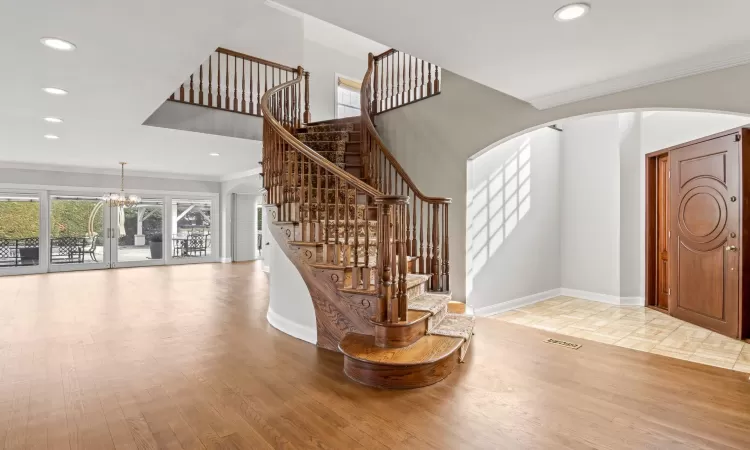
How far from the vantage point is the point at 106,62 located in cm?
320

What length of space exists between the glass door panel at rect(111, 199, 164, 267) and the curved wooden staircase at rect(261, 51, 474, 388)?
8.29m

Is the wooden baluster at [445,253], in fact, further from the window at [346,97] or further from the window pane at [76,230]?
the window pane at [76,230]

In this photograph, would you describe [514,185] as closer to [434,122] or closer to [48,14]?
[434,122]

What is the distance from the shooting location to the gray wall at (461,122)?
10.5ft

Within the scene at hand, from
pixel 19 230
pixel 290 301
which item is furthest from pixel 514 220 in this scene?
pixel 19 230

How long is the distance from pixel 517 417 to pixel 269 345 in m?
2.51

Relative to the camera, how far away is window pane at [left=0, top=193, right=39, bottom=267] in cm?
886

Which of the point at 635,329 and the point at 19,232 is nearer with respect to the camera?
the point at 635,329

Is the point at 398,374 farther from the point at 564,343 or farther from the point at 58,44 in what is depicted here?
the point at 58,44

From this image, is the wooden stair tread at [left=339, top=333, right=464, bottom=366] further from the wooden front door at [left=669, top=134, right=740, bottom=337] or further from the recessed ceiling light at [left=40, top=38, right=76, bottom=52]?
the wooden front door at [left=669, top=134, right=740, bottom=337]

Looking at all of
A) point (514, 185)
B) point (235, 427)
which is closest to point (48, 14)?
point (235, 427)

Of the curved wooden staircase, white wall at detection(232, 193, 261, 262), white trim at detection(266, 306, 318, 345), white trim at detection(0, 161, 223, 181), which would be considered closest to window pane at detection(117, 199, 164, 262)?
white trim at detection(0, 161, 223, 181)

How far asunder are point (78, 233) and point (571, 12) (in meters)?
11.8

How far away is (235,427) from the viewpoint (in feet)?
7.62
